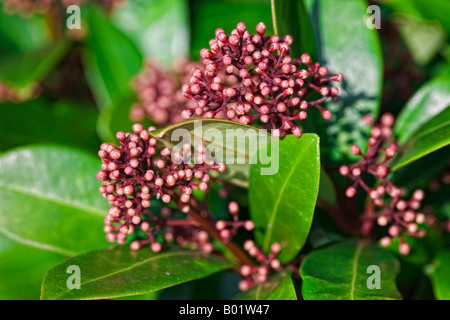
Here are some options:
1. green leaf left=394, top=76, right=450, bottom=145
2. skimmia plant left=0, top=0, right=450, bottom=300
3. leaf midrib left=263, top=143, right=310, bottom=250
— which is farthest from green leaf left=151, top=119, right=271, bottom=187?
green leaf left=394, top=76, right=450, bottom=145

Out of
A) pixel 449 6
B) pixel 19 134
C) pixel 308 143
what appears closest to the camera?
pixel 308 143

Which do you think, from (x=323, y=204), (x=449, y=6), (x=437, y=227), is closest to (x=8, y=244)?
(x=323, y=204)

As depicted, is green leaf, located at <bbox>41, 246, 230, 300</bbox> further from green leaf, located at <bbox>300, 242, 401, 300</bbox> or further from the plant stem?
green leaf, located at <bbox>300, 242, 401, 300</bbox>

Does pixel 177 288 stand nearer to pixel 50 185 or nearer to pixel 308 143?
pixel 50 185

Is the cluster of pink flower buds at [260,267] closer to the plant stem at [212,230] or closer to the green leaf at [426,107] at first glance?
the plant stem at [212,230]

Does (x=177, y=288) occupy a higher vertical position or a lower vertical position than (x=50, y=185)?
lower

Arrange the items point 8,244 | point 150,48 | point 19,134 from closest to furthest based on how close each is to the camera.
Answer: point 19,134
point 8,244
point 150,48
